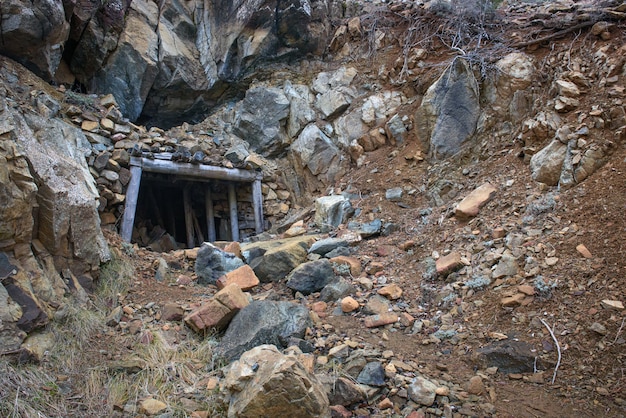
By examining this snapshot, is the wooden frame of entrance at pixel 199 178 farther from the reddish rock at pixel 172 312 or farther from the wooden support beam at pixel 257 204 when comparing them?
the reddish rock at pixel 172 312

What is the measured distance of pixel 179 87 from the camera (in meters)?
8.77

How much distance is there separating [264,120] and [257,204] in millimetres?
1810

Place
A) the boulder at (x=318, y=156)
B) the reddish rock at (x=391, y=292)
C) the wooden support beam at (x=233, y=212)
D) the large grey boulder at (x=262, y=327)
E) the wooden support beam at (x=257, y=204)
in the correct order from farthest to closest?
the wooden support beam at (x=233, y=212)
the wooden support beam at (x=257, y=204)
the boulder at (x=318, y=156)
the reddish rock at (x=391, y=292)
the large grey boulder at (x=262, y=327)

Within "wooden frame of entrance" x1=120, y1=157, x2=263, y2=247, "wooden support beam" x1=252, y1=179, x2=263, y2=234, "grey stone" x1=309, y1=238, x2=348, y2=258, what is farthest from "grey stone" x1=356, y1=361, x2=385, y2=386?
"wooden support beam" x1=252, y1=179, x2=263, y2=234

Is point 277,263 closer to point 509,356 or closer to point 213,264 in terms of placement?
point 213,264

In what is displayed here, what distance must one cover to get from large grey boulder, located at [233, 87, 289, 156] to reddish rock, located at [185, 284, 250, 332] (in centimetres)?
512

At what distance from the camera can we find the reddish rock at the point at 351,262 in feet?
14.5

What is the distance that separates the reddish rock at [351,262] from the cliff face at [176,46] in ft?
18.8

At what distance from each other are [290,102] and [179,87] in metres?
2.46

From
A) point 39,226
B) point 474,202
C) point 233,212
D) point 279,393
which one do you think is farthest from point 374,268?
point 233,212

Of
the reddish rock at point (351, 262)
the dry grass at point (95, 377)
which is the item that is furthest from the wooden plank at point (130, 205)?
the reddish rock at point (351, 262)

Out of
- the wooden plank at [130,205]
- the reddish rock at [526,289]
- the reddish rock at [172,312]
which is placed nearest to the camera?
the reddish rock at [526,289]

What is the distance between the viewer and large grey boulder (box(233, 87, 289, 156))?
27.1 ft

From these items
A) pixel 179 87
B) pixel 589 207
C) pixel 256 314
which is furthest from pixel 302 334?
pixel 179 87
